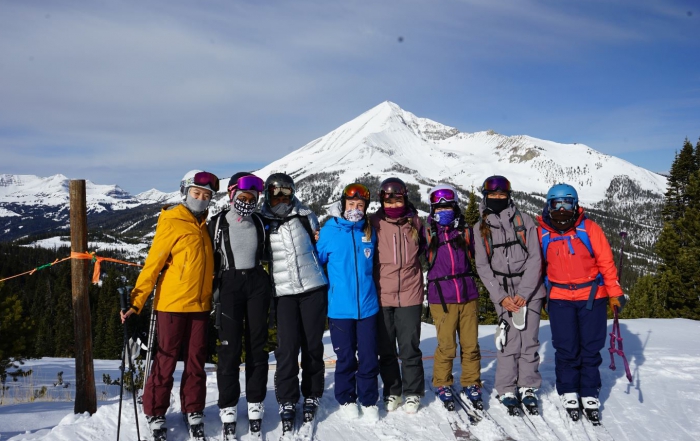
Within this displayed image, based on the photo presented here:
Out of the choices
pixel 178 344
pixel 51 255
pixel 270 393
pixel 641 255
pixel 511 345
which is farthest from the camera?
pixel 641 255

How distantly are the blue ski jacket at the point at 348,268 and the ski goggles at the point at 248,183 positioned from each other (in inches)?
32.8

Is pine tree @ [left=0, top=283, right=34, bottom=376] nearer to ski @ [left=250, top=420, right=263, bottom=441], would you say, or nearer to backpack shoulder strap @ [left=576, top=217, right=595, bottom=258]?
ski @ [left=250, top=420, right=263, bottom=441]

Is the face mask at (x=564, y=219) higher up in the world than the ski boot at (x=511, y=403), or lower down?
higher up

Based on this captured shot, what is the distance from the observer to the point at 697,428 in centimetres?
433

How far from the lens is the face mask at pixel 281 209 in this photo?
4.41 meters

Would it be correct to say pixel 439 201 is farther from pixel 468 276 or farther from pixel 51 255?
pixel 51 255

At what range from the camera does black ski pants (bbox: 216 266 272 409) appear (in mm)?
4074

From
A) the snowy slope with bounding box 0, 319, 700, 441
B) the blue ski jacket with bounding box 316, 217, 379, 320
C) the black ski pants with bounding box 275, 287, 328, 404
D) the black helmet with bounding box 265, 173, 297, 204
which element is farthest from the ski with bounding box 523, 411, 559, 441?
the black helmet with bounding box 265, 173, 297, 204

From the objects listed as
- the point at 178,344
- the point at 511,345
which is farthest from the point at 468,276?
the point at 178,344

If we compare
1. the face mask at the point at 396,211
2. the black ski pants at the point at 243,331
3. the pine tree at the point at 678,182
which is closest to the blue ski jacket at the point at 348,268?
the face mask at the point at 396,211

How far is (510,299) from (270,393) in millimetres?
3069

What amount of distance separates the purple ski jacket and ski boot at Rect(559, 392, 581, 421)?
4.48 ft

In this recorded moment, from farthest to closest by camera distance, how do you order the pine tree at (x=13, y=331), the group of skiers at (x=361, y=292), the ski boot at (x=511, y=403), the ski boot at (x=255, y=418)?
the pine tree at (x=13, y=331) → the ski boot at (x=511, y=403) → the ski boot at (x=255, y=418) → the group of skiers at (x=361, y=292)

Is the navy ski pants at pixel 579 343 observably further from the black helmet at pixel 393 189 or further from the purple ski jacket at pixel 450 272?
the black helmet at pixel 393 189
